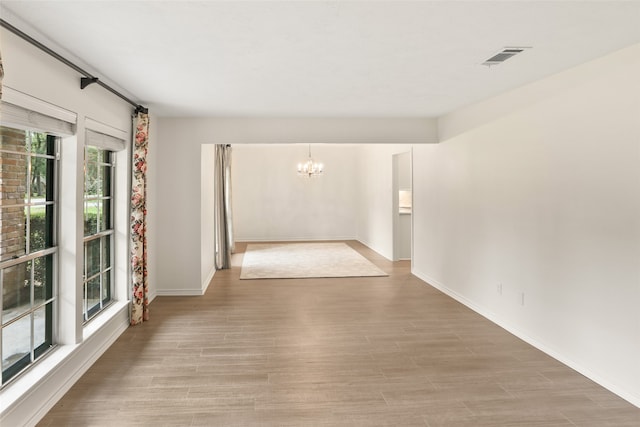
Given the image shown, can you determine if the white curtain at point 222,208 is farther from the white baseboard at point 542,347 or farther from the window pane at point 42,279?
the window pane at point 42,279

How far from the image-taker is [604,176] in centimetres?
307

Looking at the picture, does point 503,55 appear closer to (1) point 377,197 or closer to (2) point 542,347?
(2) point 542,347

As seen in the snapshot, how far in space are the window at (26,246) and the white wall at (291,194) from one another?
335 inches

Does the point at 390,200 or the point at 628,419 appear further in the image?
the point at 390,200

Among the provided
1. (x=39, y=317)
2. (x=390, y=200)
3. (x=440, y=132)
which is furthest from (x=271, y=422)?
(x=390, y=200)

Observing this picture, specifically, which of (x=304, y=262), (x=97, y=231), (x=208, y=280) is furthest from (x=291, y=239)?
(x=97, y=231)

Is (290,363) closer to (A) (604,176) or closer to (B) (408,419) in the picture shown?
(B) (408,419)

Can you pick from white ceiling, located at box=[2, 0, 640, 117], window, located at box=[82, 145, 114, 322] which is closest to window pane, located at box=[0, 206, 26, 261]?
window, located at box=[82, 145, 114, 322]

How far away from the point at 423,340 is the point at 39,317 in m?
3.23

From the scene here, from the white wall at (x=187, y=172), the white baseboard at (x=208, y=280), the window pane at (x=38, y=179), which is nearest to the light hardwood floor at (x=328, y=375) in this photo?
the white wall at (x=187, y=172)

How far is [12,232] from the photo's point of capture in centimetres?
265

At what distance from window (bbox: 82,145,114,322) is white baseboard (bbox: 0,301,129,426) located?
0.36 meters

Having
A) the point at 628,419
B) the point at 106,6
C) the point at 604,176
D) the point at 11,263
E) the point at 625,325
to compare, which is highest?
the point at 106,6

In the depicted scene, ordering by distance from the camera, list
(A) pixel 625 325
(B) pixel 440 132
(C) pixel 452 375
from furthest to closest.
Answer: (B) pixel 440 132 < (C) pixel 452 375 < (A) pixel 625 325
